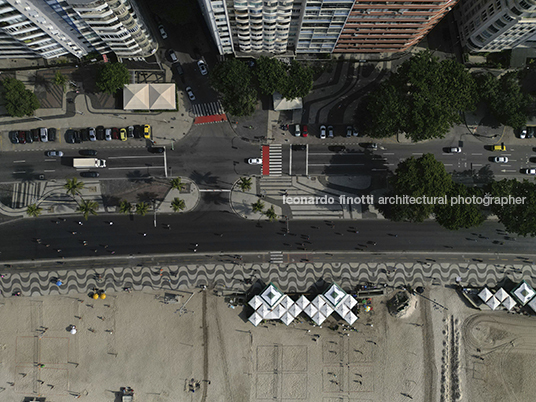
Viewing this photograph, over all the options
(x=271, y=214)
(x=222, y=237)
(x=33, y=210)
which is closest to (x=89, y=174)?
(x=33, y=210)

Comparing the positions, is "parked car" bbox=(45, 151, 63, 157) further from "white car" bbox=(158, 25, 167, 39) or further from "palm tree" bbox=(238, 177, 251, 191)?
"palm tree" bbox=(238, 177, 251, 191)

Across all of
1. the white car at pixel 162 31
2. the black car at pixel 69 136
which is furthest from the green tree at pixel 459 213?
the black car at pixel 69 136

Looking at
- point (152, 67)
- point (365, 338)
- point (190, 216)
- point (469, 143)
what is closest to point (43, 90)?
point (152, 67)

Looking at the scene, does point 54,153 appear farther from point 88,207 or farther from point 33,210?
point 88,207

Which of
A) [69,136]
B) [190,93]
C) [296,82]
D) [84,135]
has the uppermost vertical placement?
[296,82]

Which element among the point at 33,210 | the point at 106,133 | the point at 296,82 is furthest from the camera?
the point at 106,133

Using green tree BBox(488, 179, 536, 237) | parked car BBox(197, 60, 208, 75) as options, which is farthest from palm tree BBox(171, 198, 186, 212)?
green tree BBox(488, 179, 536, 237)
